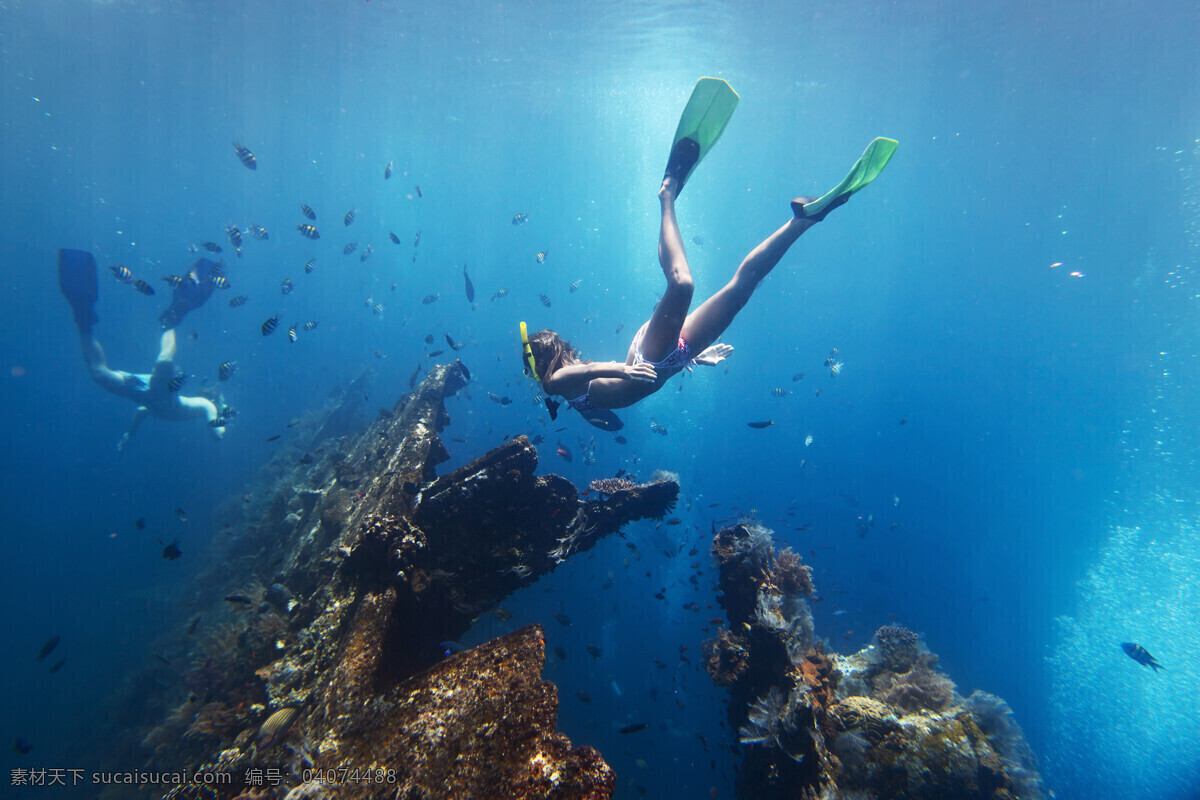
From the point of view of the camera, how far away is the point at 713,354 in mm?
6094

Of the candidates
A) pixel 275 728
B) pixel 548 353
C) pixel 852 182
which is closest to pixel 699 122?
pixel 852 182

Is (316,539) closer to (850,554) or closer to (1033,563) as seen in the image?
(850,554)

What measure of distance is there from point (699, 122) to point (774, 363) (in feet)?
181

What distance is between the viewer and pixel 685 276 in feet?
15.3

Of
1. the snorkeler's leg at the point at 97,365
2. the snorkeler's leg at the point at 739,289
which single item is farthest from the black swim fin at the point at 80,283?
the snorkeler's leg at the point at 739,289

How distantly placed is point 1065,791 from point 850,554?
13.7 m

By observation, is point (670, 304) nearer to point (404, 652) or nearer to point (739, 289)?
point (739, 289)

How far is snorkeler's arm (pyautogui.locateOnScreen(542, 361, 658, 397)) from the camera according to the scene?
4.48 metres

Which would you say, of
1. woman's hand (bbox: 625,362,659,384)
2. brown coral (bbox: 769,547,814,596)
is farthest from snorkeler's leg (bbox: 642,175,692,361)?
brown coral (bbox: 769,547,814,596)

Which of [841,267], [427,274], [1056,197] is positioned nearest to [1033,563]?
[1056,197]

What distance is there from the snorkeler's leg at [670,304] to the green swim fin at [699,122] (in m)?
1.39

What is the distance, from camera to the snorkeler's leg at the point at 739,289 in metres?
5.08

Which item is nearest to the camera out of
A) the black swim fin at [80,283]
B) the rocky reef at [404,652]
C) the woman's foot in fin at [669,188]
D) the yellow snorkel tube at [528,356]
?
the rocky reef at [404,652]

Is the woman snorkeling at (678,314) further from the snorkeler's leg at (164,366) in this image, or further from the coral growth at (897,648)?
the snorkeler's leg at (164,366)
